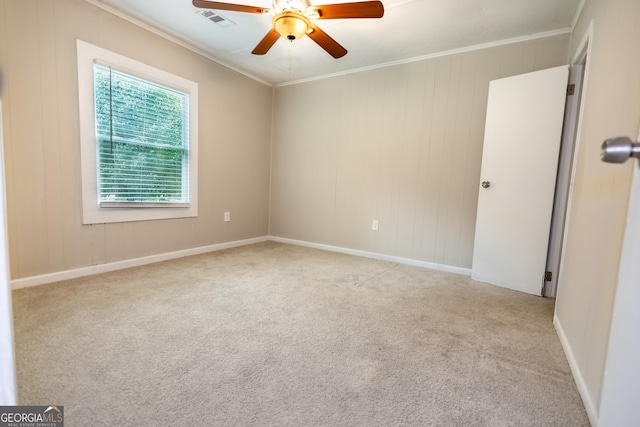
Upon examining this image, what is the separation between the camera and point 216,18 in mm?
2570

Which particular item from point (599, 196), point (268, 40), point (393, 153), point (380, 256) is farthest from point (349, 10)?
point (380, 256)

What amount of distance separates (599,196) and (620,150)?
1.17 meters

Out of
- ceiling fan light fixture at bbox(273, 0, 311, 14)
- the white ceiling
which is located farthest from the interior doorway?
ceiling fan light fixture at bbox(273, 0, 311, 14)

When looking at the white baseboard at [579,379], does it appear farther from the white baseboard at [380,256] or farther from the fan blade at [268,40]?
the fan blade at [268,40]

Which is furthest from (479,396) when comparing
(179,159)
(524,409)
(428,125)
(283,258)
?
(179,159)

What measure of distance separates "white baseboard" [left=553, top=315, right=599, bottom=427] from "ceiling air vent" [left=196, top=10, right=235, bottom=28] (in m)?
3.45

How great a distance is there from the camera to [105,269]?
2.62 metres

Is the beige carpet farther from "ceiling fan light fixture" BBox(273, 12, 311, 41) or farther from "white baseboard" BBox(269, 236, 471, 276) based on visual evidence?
"ceiling fan light fixture" BBox(273, 12, 311, 41)

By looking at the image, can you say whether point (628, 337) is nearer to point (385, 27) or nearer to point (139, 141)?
point (385, 27)

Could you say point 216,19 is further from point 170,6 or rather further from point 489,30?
point 489,30

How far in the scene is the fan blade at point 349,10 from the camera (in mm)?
1735

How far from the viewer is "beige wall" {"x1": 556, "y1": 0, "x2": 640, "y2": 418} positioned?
3.60 feet

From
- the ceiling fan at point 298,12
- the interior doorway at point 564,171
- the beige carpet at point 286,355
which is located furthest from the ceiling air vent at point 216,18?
the interior doorway at point 564,171

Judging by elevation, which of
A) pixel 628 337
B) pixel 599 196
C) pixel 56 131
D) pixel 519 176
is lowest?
pixel 628 337
